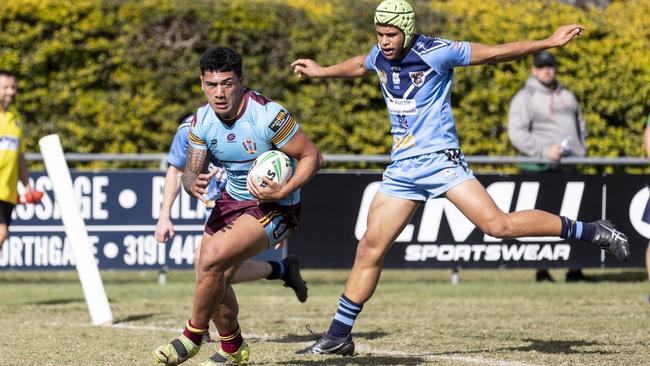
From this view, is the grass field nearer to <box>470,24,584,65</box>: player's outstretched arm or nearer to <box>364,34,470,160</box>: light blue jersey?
<box>364,34,470,160</box>: light blue jersey

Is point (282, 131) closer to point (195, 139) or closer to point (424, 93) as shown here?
point (195, 139)

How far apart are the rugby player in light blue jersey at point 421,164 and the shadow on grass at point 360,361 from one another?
165 millimetres

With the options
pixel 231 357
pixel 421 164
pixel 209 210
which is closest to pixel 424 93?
pixel 421 164

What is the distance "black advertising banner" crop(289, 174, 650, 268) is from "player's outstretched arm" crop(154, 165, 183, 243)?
13.8 feet

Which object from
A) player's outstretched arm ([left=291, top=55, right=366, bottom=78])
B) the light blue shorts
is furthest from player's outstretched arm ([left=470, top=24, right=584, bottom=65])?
player's outstretched arm ([left=291, top=55, right=366, bottom=78])

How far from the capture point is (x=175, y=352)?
7.54 metres

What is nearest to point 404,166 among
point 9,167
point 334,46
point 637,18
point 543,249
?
point 9,167

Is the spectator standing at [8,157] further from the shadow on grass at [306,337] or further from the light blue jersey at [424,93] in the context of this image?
the light blue jersey at [424,93]

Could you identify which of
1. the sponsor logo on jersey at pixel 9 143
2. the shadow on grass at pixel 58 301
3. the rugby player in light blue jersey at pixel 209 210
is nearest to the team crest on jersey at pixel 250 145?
the rugby player in light blue jersey at pixel 209 210

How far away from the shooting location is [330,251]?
13727 millimetres

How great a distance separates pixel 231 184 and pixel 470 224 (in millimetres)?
6220

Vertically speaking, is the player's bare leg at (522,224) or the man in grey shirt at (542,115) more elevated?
the player's bare leg at (522,224)

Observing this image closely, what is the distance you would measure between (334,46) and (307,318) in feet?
19.5

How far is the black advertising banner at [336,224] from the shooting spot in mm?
13453
